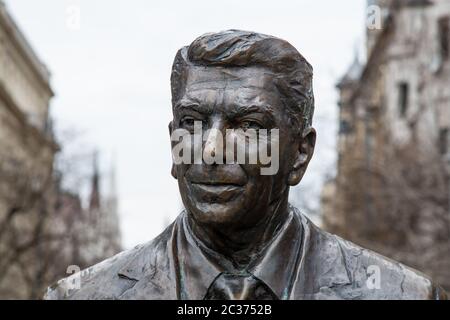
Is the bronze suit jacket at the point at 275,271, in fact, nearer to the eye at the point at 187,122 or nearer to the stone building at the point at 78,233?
the eye at the point at 187,122

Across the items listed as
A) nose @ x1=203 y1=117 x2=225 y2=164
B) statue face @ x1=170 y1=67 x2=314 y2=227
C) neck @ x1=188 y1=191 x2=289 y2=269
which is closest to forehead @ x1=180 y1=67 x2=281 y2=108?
statue face @ x1=170 y1=67 x2=314 y2=227

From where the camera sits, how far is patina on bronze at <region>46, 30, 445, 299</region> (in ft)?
16.2

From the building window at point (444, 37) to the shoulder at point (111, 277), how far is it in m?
36.0

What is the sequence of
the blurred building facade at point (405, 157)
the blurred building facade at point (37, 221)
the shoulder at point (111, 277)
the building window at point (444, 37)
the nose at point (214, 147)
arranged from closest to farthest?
1. the nose at point (214, 147)
2. the shoulder at point (111, 277)
3. the blurred building facade at point (405, 157)
4. the blurred building facade at point (37, 221)
5. the building window at point (444, 37)

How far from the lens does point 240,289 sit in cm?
502

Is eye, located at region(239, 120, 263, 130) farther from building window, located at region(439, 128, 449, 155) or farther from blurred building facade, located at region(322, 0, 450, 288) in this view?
building window, located at region(439, 128, 449, 155)

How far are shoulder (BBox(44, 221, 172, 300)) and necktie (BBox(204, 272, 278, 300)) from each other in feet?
0.97

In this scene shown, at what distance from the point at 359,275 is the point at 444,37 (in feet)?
125

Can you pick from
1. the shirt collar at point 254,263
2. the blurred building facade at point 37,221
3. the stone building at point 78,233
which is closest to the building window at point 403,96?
the blurred building facade at point 37,221

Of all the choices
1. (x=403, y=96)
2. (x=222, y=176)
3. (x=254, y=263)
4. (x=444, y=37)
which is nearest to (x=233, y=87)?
(x=222, y=176)

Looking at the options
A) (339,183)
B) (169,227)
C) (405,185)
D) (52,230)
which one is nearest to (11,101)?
(52,230)

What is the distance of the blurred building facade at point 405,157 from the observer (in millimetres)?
28719

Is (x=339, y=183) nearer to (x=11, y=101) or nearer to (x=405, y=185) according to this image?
(x=405, y=185)

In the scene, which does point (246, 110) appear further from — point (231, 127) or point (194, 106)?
point (194, 106)
